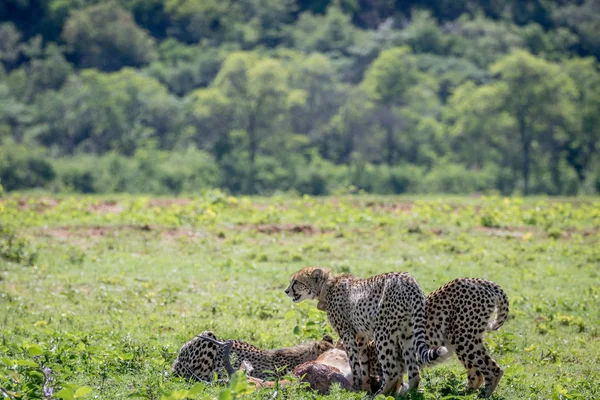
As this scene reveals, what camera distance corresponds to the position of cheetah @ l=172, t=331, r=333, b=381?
11.0 meters

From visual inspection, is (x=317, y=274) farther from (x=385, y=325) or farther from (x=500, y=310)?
(x=500, y=310)

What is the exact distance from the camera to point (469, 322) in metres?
10.6

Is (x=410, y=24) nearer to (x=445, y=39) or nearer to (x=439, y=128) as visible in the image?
(x=445, y=39)

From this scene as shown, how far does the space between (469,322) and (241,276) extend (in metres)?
8.50

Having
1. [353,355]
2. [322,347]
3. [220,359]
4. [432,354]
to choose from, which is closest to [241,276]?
[322,347]

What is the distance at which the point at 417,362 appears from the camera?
33.5ft

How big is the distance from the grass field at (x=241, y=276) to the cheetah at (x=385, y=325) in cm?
46

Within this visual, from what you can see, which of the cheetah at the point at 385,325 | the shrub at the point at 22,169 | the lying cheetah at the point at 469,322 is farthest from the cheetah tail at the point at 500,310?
the shrub at the point at 22,169

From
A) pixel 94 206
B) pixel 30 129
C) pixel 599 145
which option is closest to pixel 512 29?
pixel 599 145

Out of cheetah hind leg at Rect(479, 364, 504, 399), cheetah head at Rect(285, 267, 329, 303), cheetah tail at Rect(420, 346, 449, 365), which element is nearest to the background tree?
cheetah head at Rect(285, 267, 329, 303)

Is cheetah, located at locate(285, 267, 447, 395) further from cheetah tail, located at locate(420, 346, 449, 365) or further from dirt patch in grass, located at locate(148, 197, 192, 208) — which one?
dirt patch in grass, located at locate(148, 197, 192, 208)

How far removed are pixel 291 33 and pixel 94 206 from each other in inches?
2273

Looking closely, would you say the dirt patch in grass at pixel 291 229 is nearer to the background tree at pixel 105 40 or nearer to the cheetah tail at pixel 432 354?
the cheetah tail at pixel 432 354

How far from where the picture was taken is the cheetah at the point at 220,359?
36.1 ft
